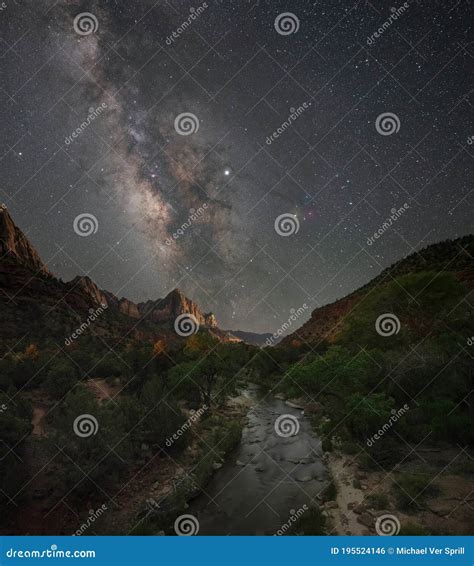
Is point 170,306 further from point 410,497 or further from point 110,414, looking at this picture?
point 410,497

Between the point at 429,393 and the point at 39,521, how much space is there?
1380cm

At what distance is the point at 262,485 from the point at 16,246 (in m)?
53.9

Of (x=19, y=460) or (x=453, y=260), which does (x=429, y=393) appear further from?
(x=453, y=260)

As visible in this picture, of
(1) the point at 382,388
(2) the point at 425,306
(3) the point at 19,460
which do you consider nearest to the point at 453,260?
(2) the point at 425,306

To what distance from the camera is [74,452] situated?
884 cm

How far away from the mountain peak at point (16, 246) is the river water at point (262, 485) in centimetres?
4329

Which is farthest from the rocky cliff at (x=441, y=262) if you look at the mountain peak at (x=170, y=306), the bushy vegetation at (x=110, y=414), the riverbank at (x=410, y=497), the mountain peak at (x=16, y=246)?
the mountain peak at (x=170, y=306)

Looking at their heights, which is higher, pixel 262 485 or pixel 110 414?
pixel 262 485

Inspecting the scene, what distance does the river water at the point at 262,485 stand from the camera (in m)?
8.24

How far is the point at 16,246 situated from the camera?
49.5 metres

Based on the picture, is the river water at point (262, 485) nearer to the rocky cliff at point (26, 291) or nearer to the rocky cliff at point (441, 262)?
the rocky cliff at point (441, 262)

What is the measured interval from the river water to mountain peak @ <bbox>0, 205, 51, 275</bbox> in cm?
4329

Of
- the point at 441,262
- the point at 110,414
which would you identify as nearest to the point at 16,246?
the point at 110,414

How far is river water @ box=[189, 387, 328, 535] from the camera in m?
8.24
